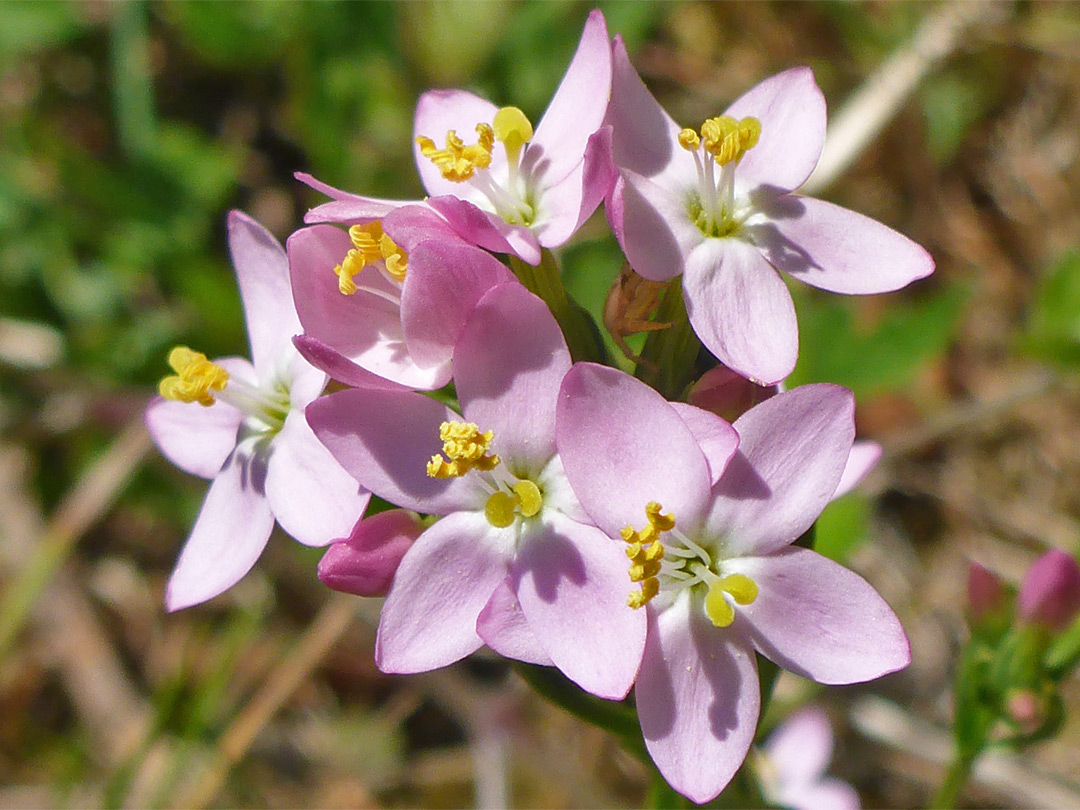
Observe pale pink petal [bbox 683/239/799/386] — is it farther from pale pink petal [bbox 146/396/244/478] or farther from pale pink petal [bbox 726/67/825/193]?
pale pink petal [bbox 146/396/244/478]

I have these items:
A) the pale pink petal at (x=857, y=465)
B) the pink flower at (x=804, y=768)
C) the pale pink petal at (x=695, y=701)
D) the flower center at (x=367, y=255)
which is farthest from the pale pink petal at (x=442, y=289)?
the pink flower at (x=804, y=768)

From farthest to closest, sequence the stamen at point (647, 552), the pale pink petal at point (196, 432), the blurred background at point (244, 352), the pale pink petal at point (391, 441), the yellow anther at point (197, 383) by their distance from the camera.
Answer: the blurred background at point (244, 352) < the pale pink petal at point (196, 432) < the yellow anther at point (197, 383) < the pale pink petal at point (391, 441) < the stamen at point (647, 552)

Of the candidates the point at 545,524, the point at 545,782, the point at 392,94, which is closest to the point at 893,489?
the point at 545,782

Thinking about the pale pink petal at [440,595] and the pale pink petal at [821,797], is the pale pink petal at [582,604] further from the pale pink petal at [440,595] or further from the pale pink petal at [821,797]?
the pale pink petal at [821,797]

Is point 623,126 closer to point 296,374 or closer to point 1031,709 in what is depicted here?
point 296,374

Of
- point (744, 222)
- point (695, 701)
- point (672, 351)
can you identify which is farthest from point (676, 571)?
point (744, 222)

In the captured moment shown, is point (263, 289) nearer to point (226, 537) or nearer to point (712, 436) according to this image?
point (226, 537)
